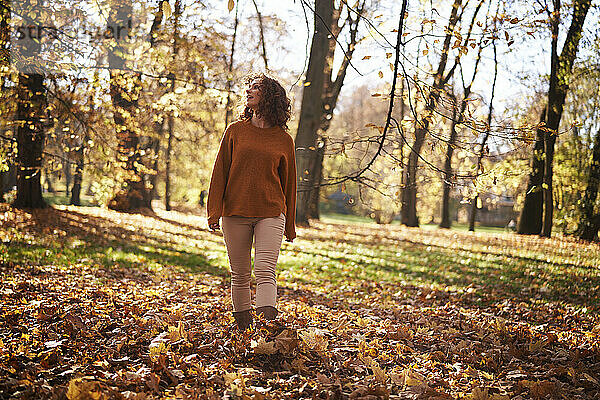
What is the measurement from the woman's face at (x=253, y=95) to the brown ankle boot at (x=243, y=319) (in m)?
1.76

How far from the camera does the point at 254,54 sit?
2169 cm

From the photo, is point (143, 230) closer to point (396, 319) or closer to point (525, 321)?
point (396, 319)

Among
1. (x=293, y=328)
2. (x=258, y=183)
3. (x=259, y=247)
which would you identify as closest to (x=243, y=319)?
(x=293, y=328)

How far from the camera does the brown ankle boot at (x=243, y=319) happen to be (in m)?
4.31

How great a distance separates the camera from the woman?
4.02m

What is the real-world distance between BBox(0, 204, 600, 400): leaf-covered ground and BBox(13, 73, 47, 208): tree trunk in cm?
180

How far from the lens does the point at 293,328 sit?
14.7 ft

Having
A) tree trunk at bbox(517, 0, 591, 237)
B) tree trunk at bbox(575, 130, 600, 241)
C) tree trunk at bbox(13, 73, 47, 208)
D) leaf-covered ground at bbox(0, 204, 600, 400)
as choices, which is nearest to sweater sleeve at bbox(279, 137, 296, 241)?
leaf-covered ground at bbox(0, 204, 600, 400)

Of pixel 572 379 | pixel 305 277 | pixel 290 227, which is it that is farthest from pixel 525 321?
pixel 305 277

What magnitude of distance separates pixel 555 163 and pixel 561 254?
351 inches

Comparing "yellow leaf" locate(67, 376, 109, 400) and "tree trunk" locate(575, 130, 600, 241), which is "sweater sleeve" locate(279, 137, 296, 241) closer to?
"yellow leaf" locate(67, 376, 109, 400)

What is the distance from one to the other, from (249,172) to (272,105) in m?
0.60

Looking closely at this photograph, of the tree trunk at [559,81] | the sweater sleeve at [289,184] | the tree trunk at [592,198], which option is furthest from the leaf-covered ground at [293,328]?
the tree trunk at [592,198]

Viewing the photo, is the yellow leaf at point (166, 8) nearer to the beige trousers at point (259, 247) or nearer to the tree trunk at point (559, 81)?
the beige trousers at point (259, 247)
